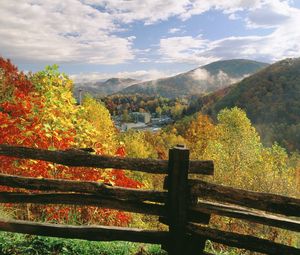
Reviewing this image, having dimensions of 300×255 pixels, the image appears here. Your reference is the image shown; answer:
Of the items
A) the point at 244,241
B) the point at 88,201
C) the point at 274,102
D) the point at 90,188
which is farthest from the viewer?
the point at 274,102

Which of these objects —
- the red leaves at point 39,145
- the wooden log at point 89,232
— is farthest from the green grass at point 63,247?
the red leaves at point 39,145

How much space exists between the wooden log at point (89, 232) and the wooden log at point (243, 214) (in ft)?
2.36

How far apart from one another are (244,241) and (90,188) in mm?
2606

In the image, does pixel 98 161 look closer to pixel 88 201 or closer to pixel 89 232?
pixel 88 201

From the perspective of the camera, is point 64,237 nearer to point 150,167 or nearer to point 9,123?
point 150,167

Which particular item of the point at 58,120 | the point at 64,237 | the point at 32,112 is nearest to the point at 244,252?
the point at 64,237

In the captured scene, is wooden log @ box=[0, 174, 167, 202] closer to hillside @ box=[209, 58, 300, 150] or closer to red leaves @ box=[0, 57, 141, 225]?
red leaves @ box=[0, 57, 141, 225]

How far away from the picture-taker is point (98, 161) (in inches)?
245

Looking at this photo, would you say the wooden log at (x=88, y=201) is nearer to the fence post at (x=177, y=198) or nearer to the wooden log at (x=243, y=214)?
the fence post at (x=177, y=198)

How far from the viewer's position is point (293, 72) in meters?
137

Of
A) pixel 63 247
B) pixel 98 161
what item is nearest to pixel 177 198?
pixel 98 161

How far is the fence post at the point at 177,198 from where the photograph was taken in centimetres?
575

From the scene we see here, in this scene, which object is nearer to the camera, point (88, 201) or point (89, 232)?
point (89, 232)

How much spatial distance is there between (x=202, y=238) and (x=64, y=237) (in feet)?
7.42
